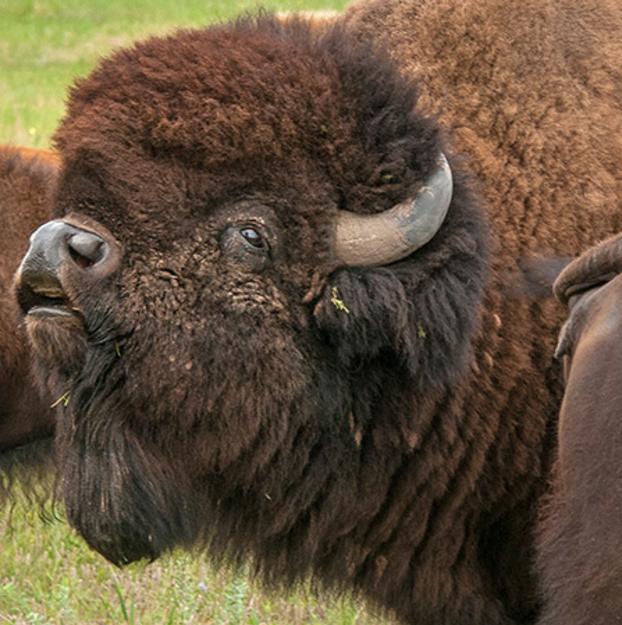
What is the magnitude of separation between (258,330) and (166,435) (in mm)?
328

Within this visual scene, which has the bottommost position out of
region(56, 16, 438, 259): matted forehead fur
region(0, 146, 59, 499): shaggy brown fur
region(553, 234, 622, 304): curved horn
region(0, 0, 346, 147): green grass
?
region(0, 0, 346, 147): green grass

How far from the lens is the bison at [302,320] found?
3402 millimetres

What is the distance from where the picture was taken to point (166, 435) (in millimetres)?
3479

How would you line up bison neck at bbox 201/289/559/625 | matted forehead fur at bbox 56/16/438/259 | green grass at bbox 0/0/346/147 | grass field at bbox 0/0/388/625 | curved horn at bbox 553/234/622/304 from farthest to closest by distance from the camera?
green grass at bbox 0/0/346/147 → grass field at bbox 0/0/388/625 → bison neck at bbox 201/289/559/625 → matted forehead fur at bbox 56/16/438/259 → curved horn at bbox 553/234/622/304

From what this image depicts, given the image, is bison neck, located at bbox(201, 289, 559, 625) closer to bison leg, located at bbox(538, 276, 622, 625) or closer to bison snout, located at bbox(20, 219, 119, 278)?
bison snout, located at bbox(20, 219, 119, 278)

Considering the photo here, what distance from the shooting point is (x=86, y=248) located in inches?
131

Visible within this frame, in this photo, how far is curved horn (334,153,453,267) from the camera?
136 inches

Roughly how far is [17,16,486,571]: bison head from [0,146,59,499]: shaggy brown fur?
2.31 m

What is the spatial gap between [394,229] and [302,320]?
300mm

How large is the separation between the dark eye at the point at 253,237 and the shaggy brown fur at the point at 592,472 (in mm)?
843

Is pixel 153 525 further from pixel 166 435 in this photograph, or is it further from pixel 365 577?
pixel 365 577

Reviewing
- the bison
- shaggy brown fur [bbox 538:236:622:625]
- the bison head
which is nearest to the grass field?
the bison

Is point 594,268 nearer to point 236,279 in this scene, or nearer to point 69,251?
point 236,279

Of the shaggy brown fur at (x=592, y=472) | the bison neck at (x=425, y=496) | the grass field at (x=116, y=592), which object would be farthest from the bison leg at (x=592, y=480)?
the grass field at (x=116, y=592)
